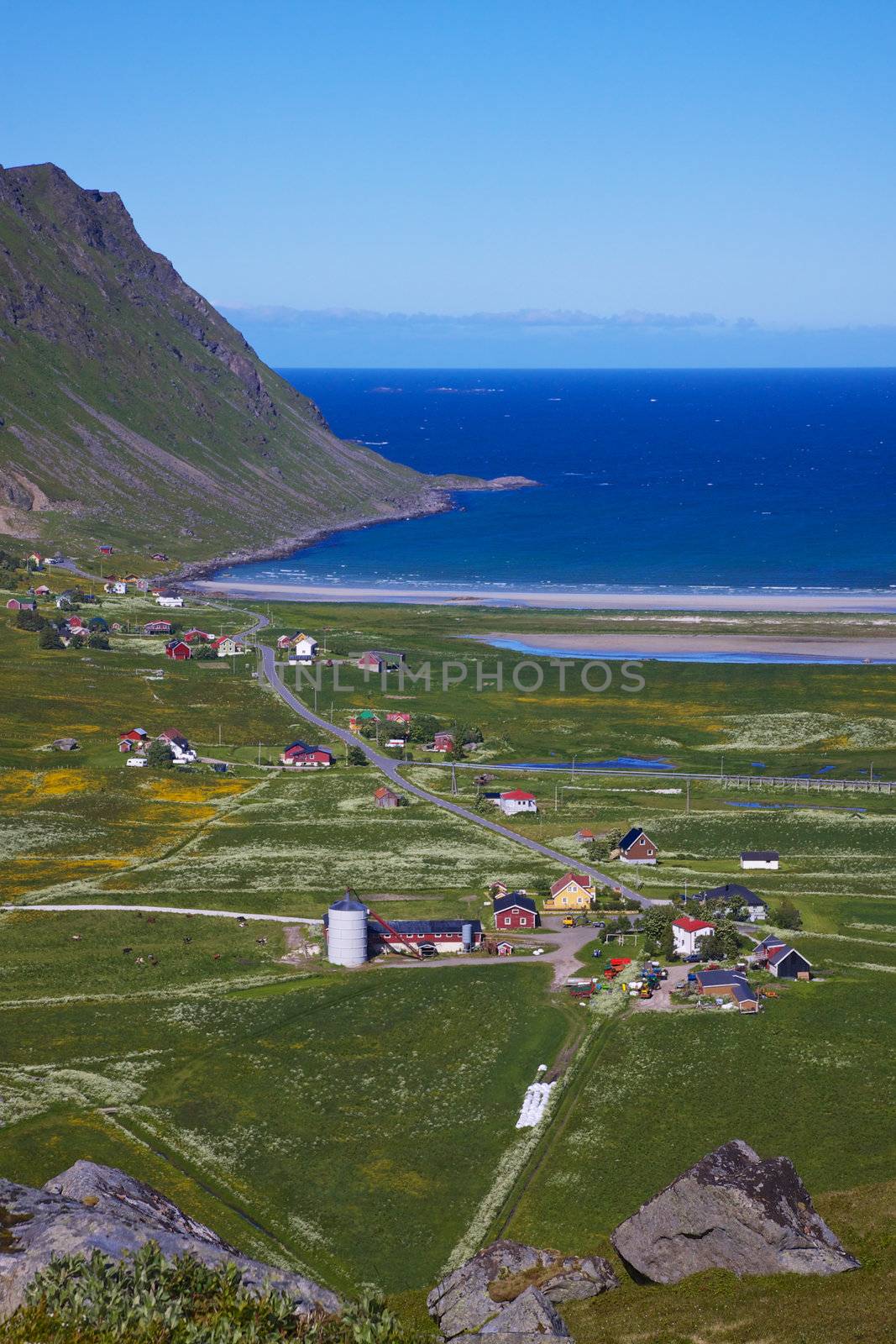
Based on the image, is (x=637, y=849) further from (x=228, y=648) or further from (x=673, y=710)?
(x=228, y=648)

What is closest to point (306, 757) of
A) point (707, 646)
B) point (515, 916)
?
point (515, 916)

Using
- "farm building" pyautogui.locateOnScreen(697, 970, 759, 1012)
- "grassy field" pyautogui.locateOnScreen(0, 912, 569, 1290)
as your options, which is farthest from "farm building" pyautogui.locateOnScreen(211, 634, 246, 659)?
"farm building" pyautogui.locateOnScreen(697, 970, 759, 1012)

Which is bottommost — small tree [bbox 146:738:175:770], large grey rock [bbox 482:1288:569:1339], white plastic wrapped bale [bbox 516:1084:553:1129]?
white plastic wrapped bale [bbox 516:1084:553:1129]

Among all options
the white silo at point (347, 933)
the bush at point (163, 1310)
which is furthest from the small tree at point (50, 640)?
the bush at point (163, 1310)

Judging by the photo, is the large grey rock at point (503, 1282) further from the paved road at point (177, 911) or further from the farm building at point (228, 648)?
the farm building at point (228, 648)

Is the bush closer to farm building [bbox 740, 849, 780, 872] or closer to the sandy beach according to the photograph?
farm building [bbox 740, 849, 780, 872]

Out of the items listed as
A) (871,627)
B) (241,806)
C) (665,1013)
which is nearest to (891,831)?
(665,1013)

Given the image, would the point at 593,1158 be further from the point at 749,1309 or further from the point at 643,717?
the point at 643,717
